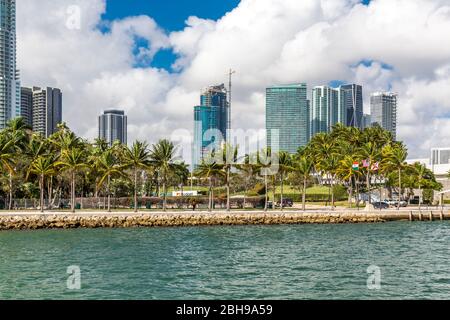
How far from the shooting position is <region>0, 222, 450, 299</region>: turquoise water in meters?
29.9

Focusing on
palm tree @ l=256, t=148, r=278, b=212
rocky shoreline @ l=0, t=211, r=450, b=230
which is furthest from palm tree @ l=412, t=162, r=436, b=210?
palm tree @ l=256, t=148, r=278, b=212

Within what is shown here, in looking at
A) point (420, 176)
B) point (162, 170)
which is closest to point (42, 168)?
point (162, 170)

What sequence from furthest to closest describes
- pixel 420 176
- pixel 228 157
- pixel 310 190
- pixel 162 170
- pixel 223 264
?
pixel 310 190 < pixel 420 176 < pixel 162 170 < pixel 228 157 < pixel 223 264

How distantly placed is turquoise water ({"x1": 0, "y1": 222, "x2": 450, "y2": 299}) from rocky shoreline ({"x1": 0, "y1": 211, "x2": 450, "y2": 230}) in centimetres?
658

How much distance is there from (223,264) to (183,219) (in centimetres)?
3820

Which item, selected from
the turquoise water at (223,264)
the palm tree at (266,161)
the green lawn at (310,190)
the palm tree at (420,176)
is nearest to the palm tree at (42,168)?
the turquoise water at (223,264)

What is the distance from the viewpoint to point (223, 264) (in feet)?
131

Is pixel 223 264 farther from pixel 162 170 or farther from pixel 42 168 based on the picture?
pixel 162 170

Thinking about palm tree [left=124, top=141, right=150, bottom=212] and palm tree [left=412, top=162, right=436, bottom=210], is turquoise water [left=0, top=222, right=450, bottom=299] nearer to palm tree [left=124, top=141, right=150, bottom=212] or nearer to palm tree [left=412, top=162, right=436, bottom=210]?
palm tree [left=124, top=141, right=150, bottom=212]

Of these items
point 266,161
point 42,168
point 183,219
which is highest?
point 266,161

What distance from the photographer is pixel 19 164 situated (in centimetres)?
9825

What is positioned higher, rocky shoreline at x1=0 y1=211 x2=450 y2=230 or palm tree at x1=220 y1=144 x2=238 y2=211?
palm tree at x1=220 y1=144 x2=238 y2=211

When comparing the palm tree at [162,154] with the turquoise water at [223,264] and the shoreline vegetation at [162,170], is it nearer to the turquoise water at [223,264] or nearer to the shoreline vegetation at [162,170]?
the shoreline vegetation at [162,170]
